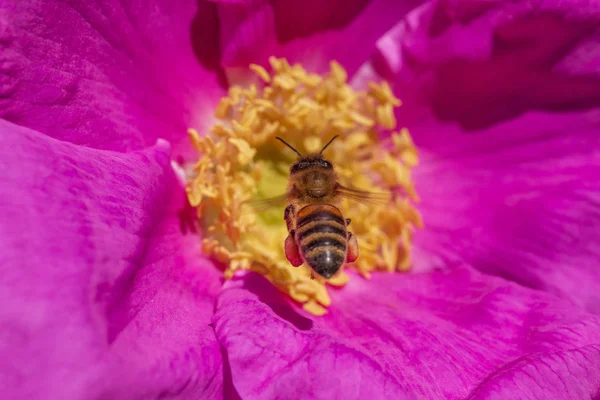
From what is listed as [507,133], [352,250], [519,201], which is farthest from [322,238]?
Result: [507,133]

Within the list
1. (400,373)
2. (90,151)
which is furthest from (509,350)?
(90,151)

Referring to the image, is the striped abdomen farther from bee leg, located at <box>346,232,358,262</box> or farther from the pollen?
the pollen

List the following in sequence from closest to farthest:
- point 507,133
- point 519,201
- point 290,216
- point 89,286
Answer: point 89,286
point 290,216
point 519,201
point 507,133

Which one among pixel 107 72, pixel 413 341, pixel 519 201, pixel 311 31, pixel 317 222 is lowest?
pixel 413 341

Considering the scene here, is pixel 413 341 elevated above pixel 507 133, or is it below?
below

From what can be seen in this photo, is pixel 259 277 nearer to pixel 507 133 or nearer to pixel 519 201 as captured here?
pixel 519 201

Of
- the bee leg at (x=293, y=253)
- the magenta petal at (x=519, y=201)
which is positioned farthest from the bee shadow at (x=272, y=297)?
the magenta petal at (x=519, y=201)
